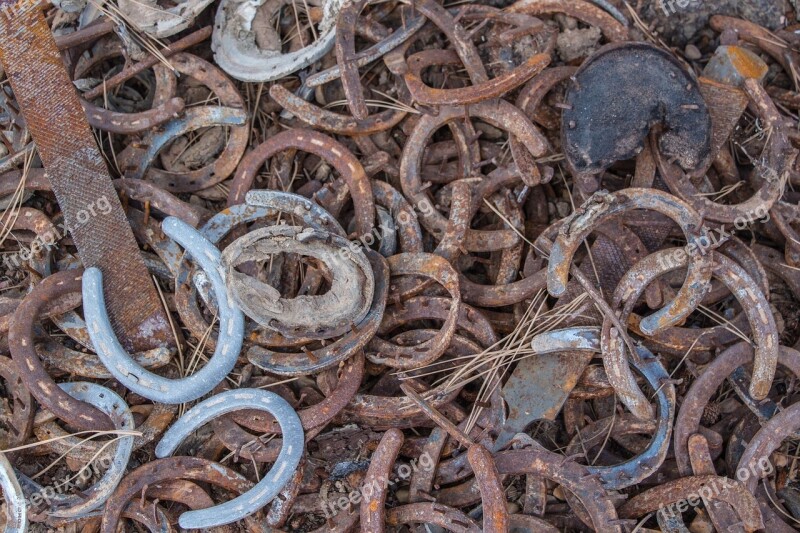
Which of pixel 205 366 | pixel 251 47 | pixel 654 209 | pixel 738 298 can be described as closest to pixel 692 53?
pixel 654 209

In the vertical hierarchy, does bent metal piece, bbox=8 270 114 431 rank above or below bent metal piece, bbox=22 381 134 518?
above

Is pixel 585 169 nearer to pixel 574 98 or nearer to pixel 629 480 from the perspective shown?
pixel 574 98

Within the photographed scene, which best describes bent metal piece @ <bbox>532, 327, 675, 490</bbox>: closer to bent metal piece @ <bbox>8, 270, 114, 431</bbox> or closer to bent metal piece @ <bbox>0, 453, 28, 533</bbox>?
bent metal piece @ <bbox>8, 270, 114, 431</bbox>

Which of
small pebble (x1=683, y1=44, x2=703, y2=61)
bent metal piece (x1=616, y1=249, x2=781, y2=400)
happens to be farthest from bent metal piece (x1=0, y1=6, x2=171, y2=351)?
small pebble (x1=683, y1=44, x2=703, y2=61)

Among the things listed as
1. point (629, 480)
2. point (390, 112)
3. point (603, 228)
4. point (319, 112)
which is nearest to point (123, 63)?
point (319, 112)

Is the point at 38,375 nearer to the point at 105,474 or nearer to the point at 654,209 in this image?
the point at 105,474

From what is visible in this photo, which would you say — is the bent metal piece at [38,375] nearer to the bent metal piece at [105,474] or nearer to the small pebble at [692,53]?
the bent metal piece at [105,474]
